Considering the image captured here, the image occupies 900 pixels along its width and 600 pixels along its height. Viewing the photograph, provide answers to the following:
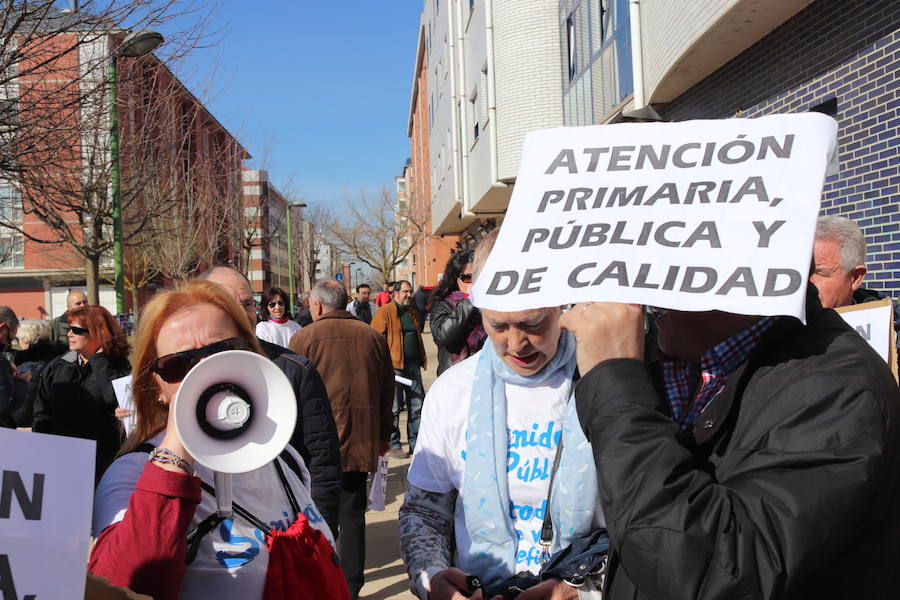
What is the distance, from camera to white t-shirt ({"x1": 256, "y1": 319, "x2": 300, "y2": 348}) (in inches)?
275

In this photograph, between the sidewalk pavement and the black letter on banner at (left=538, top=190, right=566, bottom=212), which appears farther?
the sidewalk pavement

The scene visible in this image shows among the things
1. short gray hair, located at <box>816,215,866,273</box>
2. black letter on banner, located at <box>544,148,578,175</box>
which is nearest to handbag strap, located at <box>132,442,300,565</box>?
black letter on banner, located at <box>544,148,578,175</box>

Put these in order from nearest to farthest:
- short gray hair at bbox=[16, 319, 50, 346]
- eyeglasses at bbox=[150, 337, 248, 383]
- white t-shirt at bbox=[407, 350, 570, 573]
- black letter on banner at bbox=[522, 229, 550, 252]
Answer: black letter on banner at bbox=[522, 229, 550, 252] → eyeglasses at bbox=[150, 337, 248, 383] → white t-shirt at bbox=[407, 350, 570, 573] → short gray hair at bbox=[16, 319, 50, 346]

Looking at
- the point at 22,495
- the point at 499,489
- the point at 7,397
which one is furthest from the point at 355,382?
the point at 22,495

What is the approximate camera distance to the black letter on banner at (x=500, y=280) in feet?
5.14

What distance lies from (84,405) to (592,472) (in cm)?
371

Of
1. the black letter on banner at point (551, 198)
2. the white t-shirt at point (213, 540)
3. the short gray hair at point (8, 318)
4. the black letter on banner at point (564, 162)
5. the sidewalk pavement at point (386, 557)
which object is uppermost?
the black letter on banner at point (564, 162)

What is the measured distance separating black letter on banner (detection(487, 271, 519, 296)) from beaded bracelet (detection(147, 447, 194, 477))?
81 cm

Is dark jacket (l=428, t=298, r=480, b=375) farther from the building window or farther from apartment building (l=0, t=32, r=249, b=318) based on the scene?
the building window

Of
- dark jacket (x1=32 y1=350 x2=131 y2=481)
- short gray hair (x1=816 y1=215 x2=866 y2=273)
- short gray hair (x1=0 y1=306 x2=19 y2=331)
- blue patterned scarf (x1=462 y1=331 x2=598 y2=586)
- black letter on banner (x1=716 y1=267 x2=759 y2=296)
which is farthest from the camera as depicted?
→ short gray hair (x1=0 y1=306 x2=19 y2=331)

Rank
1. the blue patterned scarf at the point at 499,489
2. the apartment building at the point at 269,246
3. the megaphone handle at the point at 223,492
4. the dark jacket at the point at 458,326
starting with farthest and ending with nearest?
1. the apartment building at the point at 269,246
2. the dark jacket at the point at 458,326
3. the blue patterned scarf at the point at 499,489
4. the megaphone handle at the point at 223,492

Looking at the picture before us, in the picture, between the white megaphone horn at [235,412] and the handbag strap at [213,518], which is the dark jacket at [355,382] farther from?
the white megaphone horn at [235,412]

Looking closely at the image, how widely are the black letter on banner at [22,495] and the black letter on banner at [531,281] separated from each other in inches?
37.3

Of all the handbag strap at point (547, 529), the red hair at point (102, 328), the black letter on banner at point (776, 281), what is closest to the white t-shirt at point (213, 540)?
the handbag strap at point (547, 529)
